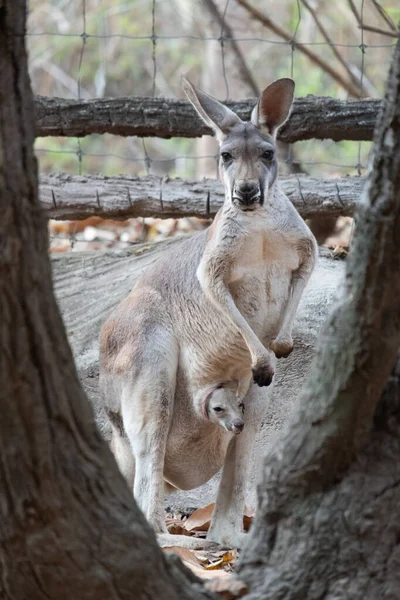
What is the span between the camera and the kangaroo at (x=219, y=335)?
431 centimetres

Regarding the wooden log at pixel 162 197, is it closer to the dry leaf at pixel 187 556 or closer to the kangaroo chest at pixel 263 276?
the kangaroo chest at pixel 263 276

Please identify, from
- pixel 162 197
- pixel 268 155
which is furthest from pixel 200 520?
pixel 162 197

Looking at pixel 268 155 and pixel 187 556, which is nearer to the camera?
pixel 187 556

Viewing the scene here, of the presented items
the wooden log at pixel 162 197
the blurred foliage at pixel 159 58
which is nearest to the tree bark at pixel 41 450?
the wooden log at pixel 162 197

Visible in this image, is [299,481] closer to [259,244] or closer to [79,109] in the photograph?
[259,244]

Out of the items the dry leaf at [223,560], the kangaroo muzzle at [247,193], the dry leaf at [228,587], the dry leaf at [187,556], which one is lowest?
the dry leaf at [223,560]

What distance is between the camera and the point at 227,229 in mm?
4375

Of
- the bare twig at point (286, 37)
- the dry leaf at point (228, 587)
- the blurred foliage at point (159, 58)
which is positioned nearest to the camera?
the dry leaf at point (228, 587)

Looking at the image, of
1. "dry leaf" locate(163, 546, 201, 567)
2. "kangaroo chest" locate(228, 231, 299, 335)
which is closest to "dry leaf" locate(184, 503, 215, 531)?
"kangaroo chest" locate(228, 231, 299, 335)

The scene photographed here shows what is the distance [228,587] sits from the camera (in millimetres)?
2434

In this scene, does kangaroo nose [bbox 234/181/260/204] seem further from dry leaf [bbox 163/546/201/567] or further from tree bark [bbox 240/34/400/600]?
tree bark [bbox 240/34/400/600]

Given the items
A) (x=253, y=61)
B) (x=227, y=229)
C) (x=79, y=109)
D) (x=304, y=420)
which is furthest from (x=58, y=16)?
(x=304, y=420)

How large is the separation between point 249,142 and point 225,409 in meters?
1.11

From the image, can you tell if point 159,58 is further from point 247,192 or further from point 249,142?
point 247,192
